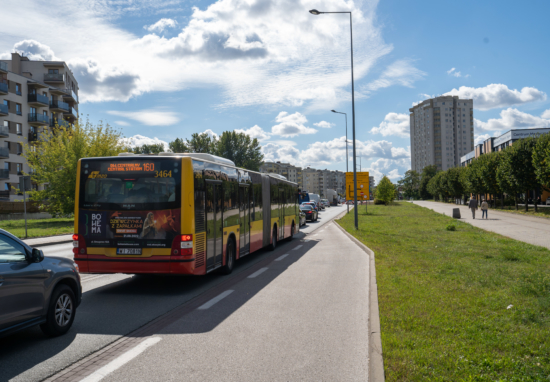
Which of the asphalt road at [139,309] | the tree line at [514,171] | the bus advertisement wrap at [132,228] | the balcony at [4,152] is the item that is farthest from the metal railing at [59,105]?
the bus advertisement wrap at [132,228]

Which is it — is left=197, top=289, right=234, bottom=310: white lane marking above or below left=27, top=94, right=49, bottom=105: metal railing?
below

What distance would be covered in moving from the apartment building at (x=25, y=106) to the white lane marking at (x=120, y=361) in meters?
48.0

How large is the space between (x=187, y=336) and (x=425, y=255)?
9275mm

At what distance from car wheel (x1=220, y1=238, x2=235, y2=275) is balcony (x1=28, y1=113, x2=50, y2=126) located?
56.7 m

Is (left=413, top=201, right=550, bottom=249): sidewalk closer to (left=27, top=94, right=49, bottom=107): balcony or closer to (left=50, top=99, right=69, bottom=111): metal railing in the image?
(left=27, top=94, right=49, bottom=107): balcony

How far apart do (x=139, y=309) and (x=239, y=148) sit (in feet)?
303

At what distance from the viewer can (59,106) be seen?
6506 cm

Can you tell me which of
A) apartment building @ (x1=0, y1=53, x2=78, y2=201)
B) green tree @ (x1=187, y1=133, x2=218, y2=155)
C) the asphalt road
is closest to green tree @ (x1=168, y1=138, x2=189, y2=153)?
green tree @ (x1=187, y1=133, x2=218, y2=155)

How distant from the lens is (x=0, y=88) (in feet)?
174

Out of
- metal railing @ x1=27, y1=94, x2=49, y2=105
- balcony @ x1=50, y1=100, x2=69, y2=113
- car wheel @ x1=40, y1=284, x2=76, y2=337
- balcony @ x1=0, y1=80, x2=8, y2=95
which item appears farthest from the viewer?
balcony @ x1=50, y1=100, x2=69, y2=113

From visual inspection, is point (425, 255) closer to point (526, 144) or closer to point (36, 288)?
point (36, 288)

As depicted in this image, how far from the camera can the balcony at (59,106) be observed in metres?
64.2

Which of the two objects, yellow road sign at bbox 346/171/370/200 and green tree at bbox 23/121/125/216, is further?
yellow road sign at bbox 346/171/370/200

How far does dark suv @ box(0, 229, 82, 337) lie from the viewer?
4.82 metres
